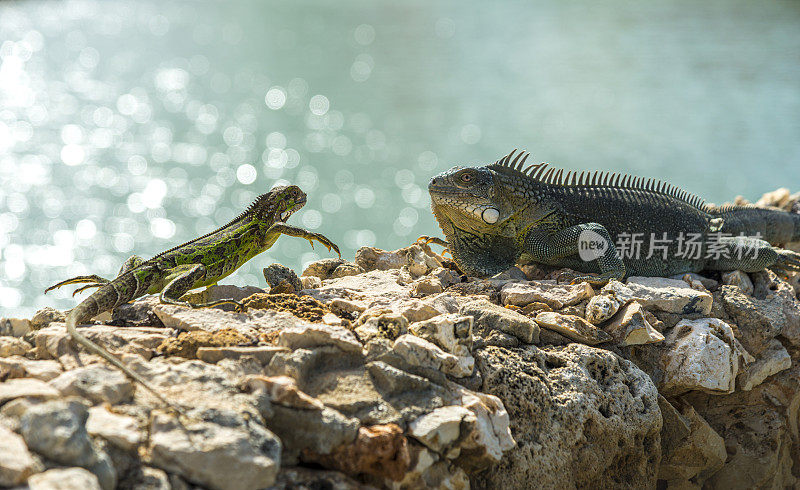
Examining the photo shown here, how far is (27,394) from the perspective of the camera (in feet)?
9.37

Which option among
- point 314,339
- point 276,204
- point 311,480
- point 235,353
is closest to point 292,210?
point 276,204

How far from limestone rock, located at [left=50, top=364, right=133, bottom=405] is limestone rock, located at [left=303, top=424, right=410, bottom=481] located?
838 millimetres

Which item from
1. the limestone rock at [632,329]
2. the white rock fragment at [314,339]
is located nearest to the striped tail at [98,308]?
the white rock fragment at [314,339]

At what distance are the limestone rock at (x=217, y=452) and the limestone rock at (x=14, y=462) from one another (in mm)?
444

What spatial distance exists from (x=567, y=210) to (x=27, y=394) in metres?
4.09

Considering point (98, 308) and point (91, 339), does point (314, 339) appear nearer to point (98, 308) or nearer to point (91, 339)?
point (91, 339)

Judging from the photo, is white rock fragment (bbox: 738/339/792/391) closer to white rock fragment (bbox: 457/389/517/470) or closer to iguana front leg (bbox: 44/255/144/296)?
white rock fragment (bbox: 457/389/517/470)

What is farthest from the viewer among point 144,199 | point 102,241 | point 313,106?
point 313,106

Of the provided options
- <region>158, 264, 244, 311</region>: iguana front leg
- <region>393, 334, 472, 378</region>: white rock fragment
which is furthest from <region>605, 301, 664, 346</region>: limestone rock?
<region>158, 264, 244, 311</region>: iguana front leg

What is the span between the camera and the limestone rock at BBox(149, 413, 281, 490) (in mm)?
2732

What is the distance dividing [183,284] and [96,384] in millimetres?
1456

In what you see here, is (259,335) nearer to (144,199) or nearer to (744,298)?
(744,298)

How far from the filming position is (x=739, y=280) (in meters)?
5.67

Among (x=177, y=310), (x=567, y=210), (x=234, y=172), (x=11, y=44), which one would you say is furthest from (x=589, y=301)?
(x=11, y=44)
